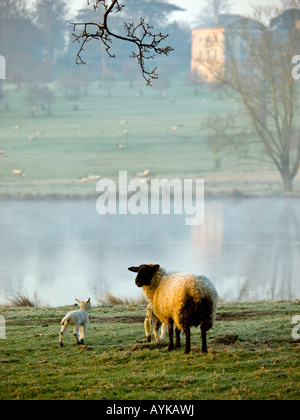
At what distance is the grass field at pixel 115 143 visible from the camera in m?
40.2

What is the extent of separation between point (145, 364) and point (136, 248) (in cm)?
1722

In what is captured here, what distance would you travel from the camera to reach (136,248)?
24359 mm

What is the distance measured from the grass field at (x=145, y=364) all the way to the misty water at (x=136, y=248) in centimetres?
520

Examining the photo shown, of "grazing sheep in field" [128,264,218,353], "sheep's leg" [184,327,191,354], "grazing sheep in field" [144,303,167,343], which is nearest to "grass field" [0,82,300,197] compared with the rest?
"grazing sheep in field" [144,303,167,343]

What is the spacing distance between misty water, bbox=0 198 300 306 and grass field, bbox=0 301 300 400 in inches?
205

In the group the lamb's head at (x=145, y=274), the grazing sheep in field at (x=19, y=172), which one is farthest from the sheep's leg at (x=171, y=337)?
the grazing sheep in field at (x=19, y=172)

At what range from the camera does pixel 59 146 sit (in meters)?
49.2

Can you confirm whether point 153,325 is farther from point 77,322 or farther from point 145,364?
point 145,364

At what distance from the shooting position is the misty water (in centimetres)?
1711

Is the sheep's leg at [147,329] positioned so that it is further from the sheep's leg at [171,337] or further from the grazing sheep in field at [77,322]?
the grazing sheep in field at [77,322]

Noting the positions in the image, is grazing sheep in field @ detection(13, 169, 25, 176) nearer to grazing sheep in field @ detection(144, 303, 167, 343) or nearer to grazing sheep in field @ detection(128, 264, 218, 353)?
grazing sheep in field @ detection(144, 303, 167, 343)
